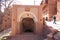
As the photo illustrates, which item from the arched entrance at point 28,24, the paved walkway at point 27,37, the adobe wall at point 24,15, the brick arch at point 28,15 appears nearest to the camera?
the paved walkway at point 27,37

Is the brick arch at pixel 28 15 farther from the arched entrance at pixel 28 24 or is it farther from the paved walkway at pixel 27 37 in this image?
the paved walkway at pixel 27 37

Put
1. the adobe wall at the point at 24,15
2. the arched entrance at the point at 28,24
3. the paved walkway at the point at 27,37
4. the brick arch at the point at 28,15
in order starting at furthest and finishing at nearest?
the arched entrance at the point at 28,24, the brick arch at the point at 28,15, the adobe wall at the point at 24,15, the paved walkway at the point at 27,37

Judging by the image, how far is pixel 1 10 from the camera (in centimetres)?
3681

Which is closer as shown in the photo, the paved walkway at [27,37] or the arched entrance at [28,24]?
the paved walkway at [27,37]

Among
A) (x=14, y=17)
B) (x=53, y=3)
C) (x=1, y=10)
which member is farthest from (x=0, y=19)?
(x=14, y=17)

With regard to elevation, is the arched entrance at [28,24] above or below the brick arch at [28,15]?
below

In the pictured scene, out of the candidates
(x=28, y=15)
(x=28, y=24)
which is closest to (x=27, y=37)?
(x=28, y=15)

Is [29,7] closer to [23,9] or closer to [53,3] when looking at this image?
[23,9]

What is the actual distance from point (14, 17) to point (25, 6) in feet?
6.13

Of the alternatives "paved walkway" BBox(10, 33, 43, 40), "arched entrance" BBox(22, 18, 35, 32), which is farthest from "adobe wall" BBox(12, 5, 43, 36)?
"arched entrance" BBox(22, 18, 35, 32)

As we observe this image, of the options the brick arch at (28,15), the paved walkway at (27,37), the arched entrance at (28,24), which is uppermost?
the brick arch at (28,15)

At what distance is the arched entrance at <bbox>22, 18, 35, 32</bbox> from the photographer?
2311cm

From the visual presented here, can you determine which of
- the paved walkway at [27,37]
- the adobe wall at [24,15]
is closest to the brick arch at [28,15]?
the adobe wall at [24,15]

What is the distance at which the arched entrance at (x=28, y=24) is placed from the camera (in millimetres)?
23109
